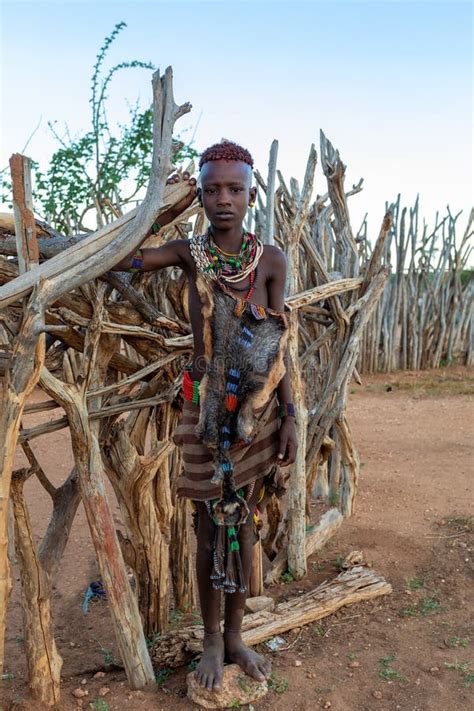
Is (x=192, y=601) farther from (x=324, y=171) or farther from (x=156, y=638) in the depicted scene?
(x=324, y=171)

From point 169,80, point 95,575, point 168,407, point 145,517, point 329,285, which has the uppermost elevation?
point 169,80

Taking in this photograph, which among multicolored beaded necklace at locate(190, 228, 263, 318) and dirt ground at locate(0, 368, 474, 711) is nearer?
multicolored beaded necklace at locate(190, 228, 263, 318)

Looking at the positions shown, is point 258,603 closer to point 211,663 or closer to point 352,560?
point 352,560

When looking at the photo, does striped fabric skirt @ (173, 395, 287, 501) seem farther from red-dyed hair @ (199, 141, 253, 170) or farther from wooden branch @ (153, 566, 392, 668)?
red-dyed hair @ (199, 141, 253, 170)

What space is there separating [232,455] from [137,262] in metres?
0.64

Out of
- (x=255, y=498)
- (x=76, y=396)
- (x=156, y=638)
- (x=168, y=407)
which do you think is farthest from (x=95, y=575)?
(x=76, y=396)

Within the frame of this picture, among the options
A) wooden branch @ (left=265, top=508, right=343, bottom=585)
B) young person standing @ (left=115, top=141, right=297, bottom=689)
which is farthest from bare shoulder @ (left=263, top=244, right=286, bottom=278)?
wooden branch @ (left=265, top=508, right=343, bottom=585)

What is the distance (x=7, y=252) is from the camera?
1985mm

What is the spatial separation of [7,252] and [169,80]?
68 centimetres

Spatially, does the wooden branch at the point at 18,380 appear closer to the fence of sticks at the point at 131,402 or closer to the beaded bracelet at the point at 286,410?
the fence of sticks at the point at 131,402

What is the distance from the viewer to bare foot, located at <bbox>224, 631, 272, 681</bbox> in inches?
84.8

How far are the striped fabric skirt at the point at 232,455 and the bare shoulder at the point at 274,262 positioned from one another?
0.39 meters

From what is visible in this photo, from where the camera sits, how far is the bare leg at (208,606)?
2086 mm

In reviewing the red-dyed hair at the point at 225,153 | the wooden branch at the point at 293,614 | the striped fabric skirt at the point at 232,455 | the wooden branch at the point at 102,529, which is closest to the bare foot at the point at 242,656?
the wooden branch at the point at 293,614
